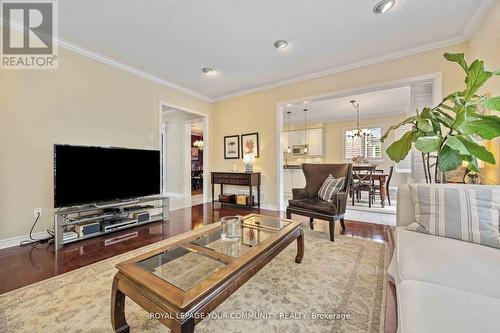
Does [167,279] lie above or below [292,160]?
below

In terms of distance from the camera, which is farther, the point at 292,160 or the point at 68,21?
the point at 292,160

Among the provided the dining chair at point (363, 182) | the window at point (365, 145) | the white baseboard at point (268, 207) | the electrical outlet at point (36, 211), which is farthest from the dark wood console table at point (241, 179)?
the window at point (365, 145)

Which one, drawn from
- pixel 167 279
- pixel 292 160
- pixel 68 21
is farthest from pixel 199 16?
pixel 292 160

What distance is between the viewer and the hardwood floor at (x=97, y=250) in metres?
1.78

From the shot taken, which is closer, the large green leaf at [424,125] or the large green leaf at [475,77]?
the large green leaf at [475,77]

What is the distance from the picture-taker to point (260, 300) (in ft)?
4.93

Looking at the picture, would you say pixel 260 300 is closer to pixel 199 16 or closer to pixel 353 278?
pixel 353 278

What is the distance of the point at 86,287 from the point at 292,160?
7066 mm

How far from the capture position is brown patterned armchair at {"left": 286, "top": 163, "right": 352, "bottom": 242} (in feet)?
8.38

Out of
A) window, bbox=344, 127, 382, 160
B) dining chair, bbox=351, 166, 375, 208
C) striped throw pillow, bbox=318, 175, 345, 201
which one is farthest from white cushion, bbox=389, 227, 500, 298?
window, bbox=344, 127, 382, 160

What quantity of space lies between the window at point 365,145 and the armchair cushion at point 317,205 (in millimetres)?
4714

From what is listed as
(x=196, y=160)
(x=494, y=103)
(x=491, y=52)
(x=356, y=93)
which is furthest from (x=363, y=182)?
(x=196, y=160)

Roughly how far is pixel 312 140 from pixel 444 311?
7085 millimetres

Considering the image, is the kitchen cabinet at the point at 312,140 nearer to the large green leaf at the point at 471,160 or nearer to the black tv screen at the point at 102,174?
the black tv screen at the point at 102,174
